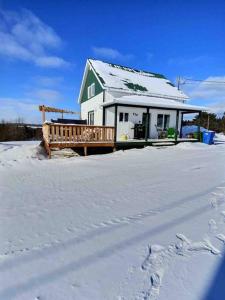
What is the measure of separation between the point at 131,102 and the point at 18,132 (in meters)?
14.3

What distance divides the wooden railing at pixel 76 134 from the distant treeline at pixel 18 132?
39.2ft

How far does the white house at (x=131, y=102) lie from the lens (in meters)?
12.4

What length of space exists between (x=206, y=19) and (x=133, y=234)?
41.8ft

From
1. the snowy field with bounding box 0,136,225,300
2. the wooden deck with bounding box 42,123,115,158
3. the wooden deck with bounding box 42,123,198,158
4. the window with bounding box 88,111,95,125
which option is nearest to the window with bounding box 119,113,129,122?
the wooden deck with bounding box 42,123,198,158

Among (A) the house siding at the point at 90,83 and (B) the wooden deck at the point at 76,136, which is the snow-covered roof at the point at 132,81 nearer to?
(A) the house siding at the point at 90,83

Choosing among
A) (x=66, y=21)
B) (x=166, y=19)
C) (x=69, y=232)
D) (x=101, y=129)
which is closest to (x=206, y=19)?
(x=166, y=19)

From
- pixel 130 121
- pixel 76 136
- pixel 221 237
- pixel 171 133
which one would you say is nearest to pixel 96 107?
pixel 130 121

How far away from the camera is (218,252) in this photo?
7.34ft

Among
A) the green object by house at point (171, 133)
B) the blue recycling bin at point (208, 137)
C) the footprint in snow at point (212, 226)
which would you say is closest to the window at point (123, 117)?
the green object by house at point (171, 133)

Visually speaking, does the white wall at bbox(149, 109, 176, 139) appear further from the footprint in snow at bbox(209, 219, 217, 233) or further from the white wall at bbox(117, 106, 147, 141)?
the footprint in snow at bbox(209, 219, 217, 233)

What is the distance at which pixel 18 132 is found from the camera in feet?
66.3

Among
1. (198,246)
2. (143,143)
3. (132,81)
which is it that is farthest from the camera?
(132,81)

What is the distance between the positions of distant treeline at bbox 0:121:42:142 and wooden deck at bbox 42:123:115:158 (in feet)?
39.2

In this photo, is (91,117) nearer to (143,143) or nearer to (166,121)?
(166,121)
